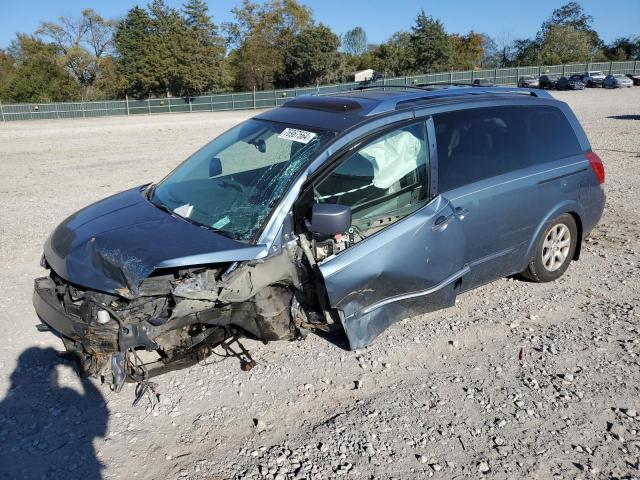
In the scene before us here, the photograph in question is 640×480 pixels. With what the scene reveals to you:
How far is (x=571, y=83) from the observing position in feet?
144

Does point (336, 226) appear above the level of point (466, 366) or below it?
above

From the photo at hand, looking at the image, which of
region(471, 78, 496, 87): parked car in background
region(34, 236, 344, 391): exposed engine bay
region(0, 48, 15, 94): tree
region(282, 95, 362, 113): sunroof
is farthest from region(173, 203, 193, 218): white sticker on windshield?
region(0, 48, 15, 94): tree

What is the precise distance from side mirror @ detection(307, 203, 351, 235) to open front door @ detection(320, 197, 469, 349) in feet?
0.77

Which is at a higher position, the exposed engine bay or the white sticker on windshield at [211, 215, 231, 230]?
the white sticker on windshield at [211, 215, 231, 230]

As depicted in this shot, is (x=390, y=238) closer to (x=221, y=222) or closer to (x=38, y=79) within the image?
(x=221, y=222)

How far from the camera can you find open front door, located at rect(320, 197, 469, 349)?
3.57 metres

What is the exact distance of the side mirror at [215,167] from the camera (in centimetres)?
430

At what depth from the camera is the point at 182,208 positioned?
12.9 feet

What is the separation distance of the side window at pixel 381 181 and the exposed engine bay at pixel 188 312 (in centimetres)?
31

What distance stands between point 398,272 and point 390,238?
→ 0.25 m

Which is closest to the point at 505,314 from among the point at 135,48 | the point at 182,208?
the point at 182,208

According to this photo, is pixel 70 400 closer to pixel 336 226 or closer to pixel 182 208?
pixel 182 208

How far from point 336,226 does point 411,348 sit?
4.18 feet

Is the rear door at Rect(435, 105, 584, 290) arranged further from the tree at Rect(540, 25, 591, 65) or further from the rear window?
the tree at Rect(540, 25, 591, 65)
